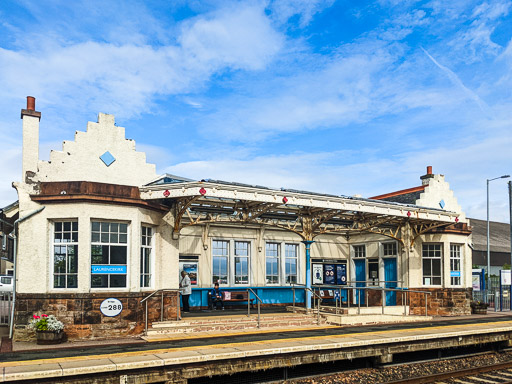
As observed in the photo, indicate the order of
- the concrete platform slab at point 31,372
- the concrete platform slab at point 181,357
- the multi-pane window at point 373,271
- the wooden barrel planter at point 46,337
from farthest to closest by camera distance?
1. the multi-pane window at point 373,271
2. the wooden barrel planter at point 46,337
3. the concrete platform slab at point 181,357
4. the concrete platform slab at point 31,372

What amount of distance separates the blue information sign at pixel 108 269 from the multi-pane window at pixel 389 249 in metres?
12.6

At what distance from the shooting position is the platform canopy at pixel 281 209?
1412 cm

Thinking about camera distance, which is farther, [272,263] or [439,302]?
[272,263]

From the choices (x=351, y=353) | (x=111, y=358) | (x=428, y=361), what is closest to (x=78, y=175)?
(x=111, y=358)

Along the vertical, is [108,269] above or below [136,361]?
above

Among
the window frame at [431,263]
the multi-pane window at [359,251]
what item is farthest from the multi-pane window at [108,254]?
the multi-pane window at [359,251]

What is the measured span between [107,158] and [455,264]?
610 inches

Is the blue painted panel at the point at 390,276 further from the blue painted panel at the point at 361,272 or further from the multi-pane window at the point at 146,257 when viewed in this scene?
the multi-pane window at the point at 146,257

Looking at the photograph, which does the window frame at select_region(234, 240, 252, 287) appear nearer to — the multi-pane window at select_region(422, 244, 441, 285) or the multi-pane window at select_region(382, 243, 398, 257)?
the multi-pane window at select_region(382, 243, 398, 257)

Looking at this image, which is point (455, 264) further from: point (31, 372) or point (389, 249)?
point (31, 372)

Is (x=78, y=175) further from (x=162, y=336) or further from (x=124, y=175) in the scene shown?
(x=162, y=336)

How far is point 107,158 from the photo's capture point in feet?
46.4

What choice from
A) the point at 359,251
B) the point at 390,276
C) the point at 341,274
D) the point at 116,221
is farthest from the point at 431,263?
the point at 116,221

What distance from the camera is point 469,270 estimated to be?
21.9 m
